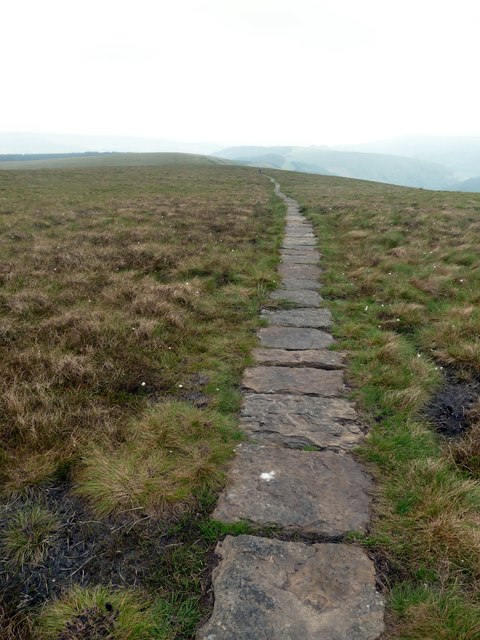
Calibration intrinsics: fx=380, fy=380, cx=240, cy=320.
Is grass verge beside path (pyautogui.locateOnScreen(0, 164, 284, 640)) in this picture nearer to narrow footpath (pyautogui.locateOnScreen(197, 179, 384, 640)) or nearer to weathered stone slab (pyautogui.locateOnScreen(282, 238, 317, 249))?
narrow footpath (pyautogui.locateOnScreen(197, 179, 384, 640))

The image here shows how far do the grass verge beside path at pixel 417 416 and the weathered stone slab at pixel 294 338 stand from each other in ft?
1.11

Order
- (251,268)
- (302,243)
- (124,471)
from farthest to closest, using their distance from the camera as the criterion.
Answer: (302,243), (251,268), (124,471)

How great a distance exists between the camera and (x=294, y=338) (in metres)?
6.64

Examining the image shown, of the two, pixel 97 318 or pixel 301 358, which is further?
pixel 97 318

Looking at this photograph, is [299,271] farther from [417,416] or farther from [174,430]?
[174,430]

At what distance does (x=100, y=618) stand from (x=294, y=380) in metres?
Result: 3.52

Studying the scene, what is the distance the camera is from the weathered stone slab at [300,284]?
923 centimetres

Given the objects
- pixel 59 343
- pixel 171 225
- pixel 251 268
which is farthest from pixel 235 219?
pixel 59 343

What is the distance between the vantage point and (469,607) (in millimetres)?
2541

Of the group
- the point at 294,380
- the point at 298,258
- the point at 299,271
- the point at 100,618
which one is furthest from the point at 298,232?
the point at 100,618

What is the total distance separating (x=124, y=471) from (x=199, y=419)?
108 cm

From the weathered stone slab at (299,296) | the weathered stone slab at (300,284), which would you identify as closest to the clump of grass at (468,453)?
the weathered stone slab at (299,296)

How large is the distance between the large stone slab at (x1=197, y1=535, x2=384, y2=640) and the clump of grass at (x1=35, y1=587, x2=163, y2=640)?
0.37 metres

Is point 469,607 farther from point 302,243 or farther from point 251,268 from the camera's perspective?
point 302,243
